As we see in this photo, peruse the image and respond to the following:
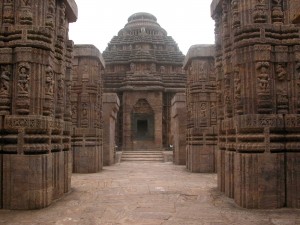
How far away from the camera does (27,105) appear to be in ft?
24.3

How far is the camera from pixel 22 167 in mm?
7301

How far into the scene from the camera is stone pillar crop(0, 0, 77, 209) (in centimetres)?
730

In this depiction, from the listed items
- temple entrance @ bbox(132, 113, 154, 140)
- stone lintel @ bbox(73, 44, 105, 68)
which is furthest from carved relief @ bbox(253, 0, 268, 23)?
temple entrance @ bbox(132, 113, 154, 140)

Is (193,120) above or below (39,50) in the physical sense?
below

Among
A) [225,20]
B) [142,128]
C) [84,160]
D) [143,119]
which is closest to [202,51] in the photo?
[225,20]

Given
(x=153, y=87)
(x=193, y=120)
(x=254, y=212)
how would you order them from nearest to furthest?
(x=254, y=212) → (x=193, y=120) → (x=153, y=87)

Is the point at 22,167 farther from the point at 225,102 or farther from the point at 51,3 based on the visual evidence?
the point at 225,102

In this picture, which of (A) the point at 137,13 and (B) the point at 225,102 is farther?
(A) the point at 137,13

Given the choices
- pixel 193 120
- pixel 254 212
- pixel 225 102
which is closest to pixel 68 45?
pixel 225 102

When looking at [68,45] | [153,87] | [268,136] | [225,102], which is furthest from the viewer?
[153,87]

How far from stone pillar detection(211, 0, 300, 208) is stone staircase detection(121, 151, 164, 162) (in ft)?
52.1

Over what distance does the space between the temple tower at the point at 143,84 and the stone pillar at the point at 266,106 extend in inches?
795

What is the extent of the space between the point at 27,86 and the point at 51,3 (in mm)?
2156

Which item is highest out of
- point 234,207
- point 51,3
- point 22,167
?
point 51,3
